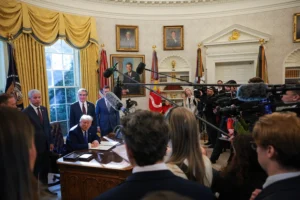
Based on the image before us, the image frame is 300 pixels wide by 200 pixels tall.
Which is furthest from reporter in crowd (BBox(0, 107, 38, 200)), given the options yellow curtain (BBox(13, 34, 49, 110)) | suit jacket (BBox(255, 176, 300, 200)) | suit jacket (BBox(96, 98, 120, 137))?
yellow curtain (BBox(13, 34, 49, 110))

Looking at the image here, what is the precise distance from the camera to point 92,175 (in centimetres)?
277

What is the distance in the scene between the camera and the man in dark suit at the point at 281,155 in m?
0.97

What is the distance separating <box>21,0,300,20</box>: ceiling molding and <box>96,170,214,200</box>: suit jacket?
6.57 meters

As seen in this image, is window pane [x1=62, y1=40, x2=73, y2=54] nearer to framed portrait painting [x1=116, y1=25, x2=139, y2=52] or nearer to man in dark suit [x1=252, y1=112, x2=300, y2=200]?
framed portrait painting [x1=116, y1=25, x2=139, y2=52]

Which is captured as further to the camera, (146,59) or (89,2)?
(146,59)

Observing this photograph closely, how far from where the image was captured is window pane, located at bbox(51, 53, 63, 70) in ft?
20.4

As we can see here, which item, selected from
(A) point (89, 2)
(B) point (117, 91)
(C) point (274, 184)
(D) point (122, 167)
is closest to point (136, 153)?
(C) point (274, 184)

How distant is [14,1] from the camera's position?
15.9ft

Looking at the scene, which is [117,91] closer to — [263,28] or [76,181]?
[76,181]

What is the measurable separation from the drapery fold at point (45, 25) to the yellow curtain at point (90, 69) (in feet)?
0.68

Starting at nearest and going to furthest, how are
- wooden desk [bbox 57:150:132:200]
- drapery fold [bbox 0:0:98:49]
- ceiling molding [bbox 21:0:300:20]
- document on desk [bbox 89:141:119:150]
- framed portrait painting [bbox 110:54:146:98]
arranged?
wooden desk [bbox 57:150:132:200], document on desk [bbox 89:141:119:150], drapery fold [bbox 0:0:98:49], ceiling molding [bbox 21:0:300:20], framed portrait painting [bbox 110:54:146:98]

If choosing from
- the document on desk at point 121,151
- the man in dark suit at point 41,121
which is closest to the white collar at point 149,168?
the document on desk at point 121,151

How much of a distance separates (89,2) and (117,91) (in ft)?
16.0

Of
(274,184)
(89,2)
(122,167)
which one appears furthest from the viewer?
(89,2)
